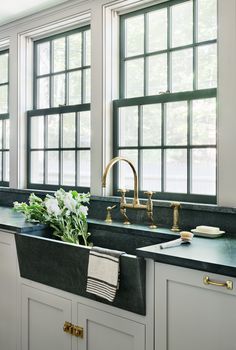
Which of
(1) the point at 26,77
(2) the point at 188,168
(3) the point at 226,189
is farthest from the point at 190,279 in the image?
(1) the point at 26,77

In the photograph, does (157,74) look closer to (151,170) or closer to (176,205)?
(151,170)

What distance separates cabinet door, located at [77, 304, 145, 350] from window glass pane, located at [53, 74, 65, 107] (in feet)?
6.49

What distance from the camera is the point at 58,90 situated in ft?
11.9

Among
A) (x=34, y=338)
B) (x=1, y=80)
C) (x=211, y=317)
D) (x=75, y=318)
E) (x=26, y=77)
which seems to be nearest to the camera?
(x=211, y=317)

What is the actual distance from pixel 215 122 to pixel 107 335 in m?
1.41

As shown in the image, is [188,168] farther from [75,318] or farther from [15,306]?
[15,306]

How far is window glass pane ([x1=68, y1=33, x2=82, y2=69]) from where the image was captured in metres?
3.41

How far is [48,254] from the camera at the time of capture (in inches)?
92.4

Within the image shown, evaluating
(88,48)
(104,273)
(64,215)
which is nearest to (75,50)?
(88,48)

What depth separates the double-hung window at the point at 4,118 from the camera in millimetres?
4160

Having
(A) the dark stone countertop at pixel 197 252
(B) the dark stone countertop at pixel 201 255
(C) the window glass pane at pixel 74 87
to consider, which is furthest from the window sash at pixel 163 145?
(B) the dark stone countertop at pixel 201 255

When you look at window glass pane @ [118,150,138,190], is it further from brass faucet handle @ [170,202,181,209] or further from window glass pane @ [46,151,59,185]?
window glass pane @ [46,151,59,185]

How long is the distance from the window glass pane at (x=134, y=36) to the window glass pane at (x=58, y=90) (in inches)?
29.2

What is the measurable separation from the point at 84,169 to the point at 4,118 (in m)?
1.30
